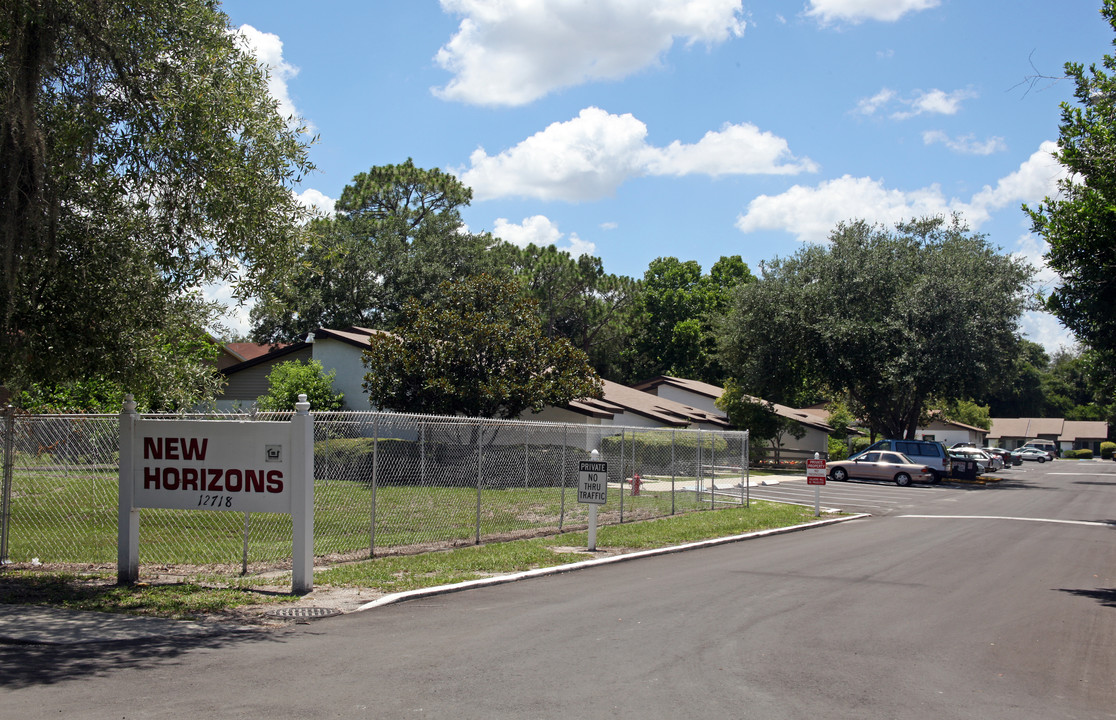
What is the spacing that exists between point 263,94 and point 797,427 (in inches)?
1718

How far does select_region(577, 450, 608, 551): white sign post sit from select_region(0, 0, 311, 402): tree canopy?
5866 mm

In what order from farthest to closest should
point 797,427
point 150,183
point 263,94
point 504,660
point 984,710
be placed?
point 797,427 < point 263,94 < point 150,183 < point 504,660 < point 984,710

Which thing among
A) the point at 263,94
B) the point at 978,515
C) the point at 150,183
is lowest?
the point at 978,515

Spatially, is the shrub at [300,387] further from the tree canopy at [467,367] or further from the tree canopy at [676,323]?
the tree canopy at [676,323]

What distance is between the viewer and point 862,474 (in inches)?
1479

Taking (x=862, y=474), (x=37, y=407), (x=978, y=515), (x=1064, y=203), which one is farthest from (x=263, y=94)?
(x=862, y=474)

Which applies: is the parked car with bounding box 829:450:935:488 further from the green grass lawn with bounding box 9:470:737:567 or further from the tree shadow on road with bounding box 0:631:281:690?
the tree shadow on road with bounding box 0:631:281:690

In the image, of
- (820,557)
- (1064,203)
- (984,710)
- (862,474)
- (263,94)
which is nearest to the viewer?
(984,710)

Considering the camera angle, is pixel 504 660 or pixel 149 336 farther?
pixel 149 336

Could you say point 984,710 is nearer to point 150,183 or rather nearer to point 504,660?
point 504,660

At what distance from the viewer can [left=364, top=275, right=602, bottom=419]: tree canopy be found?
1081 inches

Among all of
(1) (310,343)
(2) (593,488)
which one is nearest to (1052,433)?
(1) (310,343)

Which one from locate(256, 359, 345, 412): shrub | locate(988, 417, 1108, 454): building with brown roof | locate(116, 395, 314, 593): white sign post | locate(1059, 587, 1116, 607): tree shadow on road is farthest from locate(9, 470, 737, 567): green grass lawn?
locate(988, 417, 1108, 454): building with brown roof

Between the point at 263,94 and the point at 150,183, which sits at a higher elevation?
the point at 263,94
